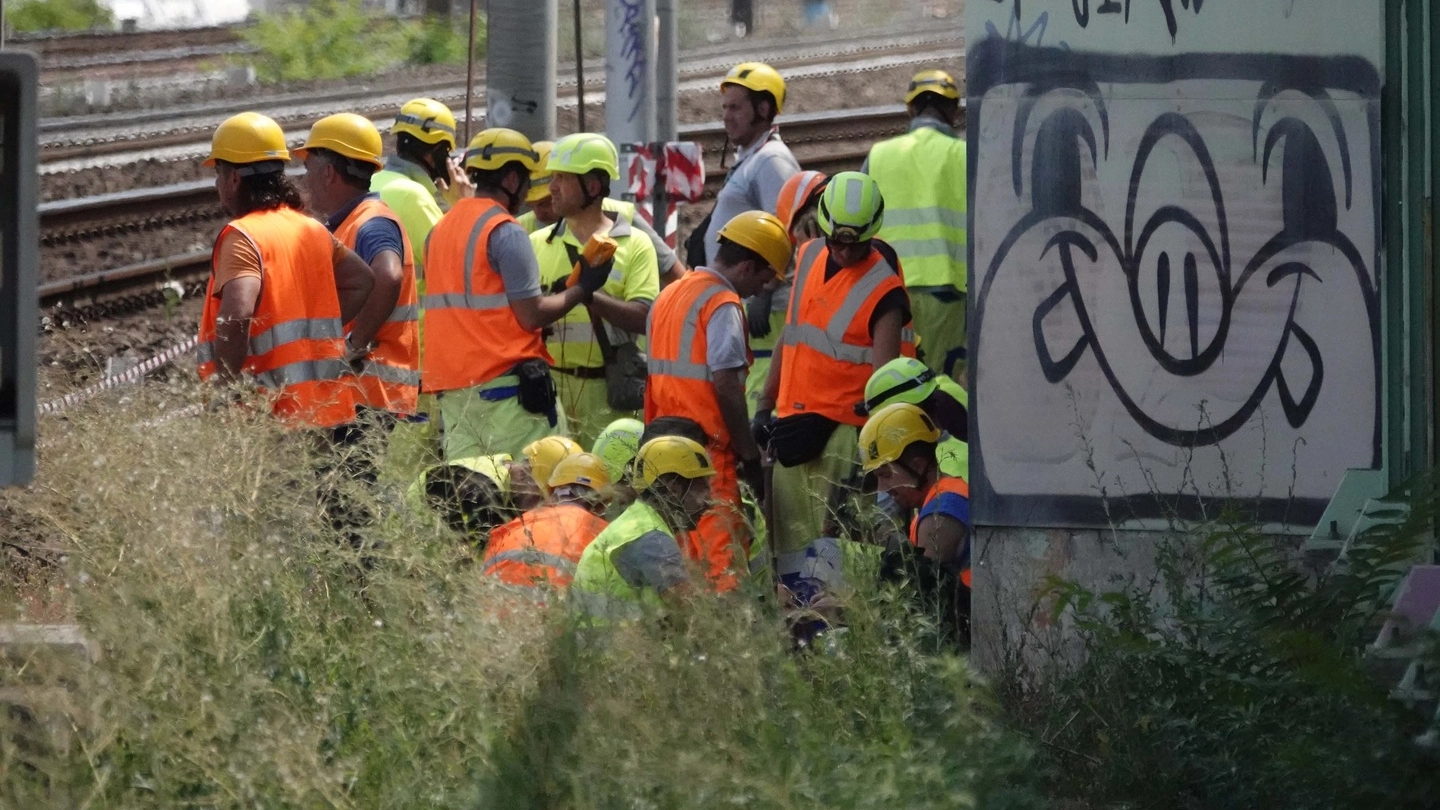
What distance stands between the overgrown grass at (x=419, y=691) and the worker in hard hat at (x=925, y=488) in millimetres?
1261

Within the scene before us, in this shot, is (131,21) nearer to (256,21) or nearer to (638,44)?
(256,21)

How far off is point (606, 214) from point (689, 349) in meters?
1.74

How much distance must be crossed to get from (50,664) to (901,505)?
327cm

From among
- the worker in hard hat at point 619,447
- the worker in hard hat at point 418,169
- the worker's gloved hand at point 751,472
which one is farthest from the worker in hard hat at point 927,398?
the worker in hard hat at point 418,169

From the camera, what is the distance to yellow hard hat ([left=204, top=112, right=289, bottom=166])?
704 cm

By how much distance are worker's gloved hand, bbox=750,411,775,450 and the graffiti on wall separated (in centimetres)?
174

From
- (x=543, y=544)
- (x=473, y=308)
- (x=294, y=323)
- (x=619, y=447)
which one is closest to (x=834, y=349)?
(x=619, y=447)

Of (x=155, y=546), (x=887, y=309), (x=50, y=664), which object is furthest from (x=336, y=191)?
(x=50, y=664)

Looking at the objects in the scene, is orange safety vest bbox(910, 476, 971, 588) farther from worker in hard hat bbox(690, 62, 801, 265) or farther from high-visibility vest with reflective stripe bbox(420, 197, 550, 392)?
worker in hard hat bbox(690, 62, 801, 265)

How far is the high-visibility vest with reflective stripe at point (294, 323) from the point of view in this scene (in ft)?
23.3

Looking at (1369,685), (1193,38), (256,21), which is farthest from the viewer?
(256,21)

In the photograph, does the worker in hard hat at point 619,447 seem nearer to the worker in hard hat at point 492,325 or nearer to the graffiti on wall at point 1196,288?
the worker in hard hat at point 492,325

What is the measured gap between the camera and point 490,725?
195 inches

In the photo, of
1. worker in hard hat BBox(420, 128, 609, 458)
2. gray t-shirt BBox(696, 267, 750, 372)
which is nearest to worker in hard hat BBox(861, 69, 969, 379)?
gray t-shirt BBox(696, 267, 750, 372)
